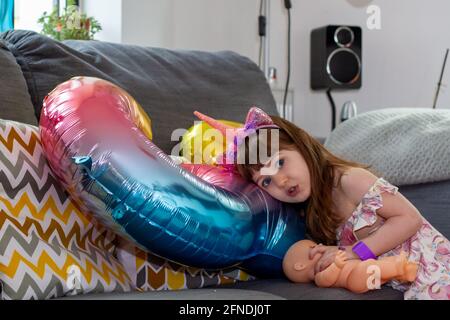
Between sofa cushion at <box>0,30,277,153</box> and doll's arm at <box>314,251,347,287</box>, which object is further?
sofa cushion at <box>0,30,277,153</box>

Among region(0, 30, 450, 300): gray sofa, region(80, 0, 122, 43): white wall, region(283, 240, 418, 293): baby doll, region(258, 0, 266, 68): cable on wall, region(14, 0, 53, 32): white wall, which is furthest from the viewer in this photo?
region(258, 0, 266, 68): cable on wall

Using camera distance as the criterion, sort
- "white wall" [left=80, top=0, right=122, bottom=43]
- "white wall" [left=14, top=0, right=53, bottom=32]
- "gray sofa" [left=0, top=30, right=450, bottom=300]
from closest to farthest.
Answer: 1. "gray sofa" [left=0, top=30, right=450, bottom=300]
2. "white wall" [left=80, top=0, right=122, bottom=43]
3. "white wall" [left=14, top=0, right=53, bottom=32]

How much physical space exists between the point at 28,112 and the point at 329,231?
0.66 meters

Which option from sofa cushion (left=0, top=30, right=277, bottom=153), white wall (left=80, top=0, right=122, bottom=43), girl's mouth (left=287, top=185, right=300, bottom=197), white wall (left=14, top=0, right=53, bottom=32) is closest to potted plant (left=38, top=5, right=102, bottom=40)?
white wall (left=80, top=0, right=122, bottom=43)

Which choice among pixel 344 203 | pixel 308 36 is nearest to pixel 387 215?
pixel 344 203

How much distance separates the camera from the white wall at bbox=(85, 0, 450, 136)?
2.85 metres

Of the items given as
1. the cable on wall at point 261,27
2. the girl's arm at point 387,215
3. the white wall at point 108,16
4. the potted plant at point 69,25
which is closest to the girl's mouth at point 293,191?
the girl's arm at point 387,215

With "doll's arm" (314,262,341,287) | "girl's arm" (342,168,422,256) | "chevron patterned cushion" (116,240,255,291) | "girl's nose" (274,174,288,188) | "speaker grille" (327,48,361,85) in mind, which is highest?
"speaker grille" (327,48,361,85)

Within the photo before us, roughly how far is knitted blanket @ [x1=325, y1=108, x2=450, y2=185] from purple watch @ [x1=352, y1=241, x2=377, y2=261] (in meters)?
0.49

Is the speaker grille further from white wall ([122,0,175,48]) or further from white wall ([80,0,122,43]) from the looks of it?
white wall ([80,0,122,43])

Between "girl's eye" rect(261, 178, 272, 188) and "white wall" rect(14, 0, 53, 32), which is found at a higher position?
"white wall" rect(14, 0, 53, 32)

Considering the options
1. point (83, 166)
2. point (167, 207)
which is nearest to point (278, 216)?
point (167, 207)

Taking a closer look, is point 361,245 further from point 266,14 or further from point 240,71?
point 266,14

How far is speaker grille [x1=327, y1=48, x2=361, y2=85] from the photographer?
311cm
